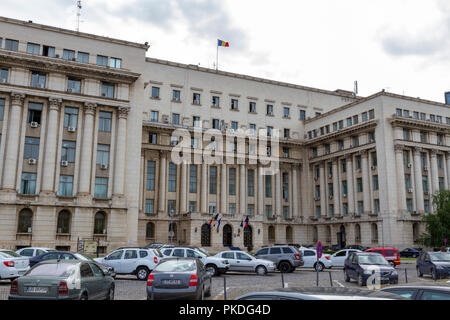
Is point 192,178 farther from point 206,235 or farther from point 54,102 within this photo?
point 54,102

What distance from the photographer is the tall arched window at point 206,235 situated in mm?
58406

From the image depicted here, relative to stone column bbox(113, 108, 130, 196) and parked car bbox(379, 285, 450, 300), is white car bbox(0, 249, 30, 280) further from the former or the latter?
stone column bbox(113, 108, 130, 196)

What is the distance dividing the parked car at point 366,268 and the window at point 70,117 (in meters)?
34.1

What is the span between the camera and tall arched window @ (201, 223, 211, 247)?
2299 inches

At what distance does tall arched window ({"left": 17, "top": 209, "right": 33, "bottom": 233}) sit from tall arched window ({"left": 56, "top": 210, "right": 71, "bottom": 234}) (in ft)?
8.74

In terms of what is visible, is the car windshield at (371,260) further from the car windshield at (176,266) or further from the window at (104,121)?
the window at (104,121)

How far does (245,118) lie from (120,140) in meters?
26.3

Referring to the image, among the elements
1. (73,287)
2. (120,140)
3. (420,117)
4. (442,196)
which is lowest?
(73,287)

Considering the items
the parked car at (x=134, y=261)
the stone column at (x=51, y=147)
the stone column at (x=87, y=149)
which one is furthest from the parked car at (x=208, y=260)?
the stone column at (x=51, y=147)

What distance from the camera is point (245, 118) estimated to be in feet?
225

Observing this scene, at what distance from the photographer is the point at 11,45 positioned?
147ft
